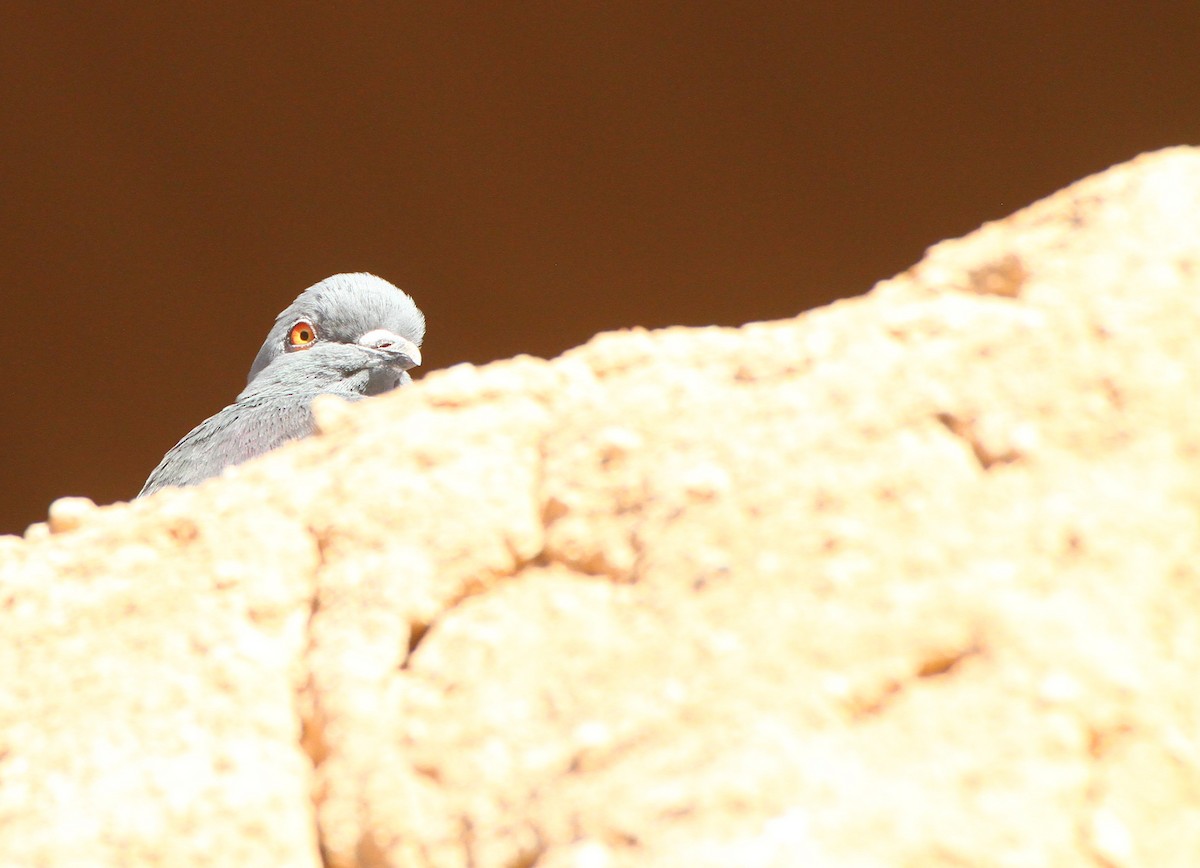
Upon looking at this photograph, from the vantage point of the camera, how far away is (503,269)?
7.78 m

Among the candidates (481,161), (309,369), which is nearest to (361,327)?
(309,369)

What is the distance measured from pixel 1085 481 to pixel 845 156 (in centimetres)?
618

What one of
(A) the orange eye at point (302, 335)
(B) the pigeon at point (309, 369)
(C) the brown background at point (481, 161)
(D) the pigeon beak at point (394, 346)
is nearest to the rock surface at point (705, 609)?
(B) the pigeon at point (309, 369)

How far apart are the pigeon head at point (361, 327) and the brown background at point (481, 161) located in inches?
121

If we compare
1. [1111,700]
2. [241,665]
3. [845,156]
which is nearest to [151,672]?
[241,665]

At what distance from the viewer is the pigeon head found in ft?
14.2

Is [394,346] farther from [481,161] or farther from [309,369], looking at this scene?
[481,161]

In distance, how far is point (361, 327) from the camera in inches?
175

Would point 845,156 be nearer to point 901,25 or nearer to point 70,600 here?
point 901,25

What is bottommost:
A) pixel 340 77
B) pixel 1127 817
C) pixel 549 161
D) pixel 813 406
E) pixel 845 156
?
pixel 1127 817

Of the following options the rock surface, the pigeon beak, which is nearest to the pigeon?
the pigeon beak

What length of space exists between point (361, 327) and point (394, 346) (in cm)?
15

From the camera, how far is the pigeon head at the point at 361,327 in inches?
171

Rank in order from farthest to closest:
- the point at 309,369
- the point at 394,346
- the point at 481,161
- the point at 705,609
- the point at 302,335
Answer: the point at 481,161 → the point at 302,335 → the point at 394,346 → the point at 309,369 → the point at 705,609
